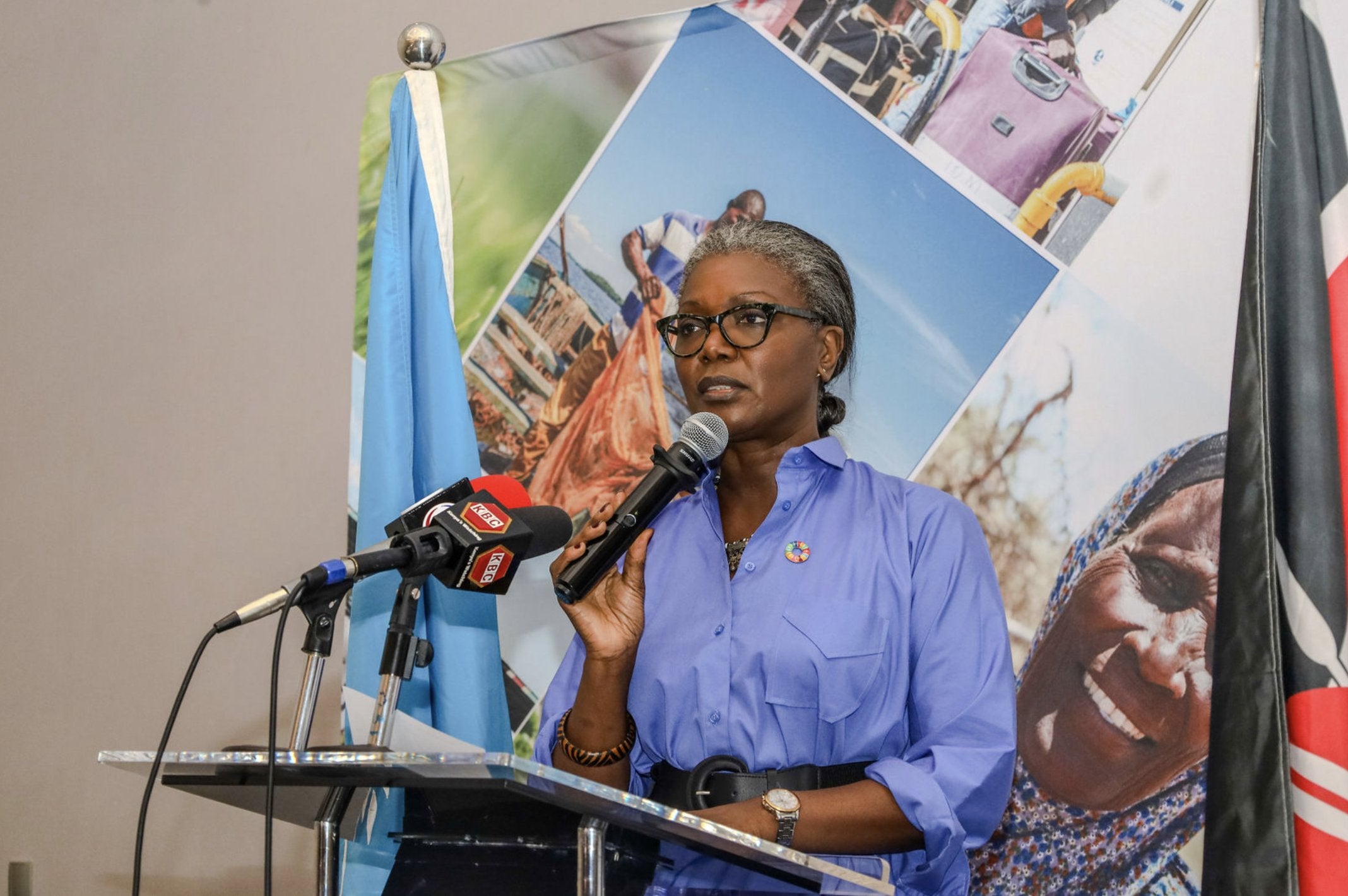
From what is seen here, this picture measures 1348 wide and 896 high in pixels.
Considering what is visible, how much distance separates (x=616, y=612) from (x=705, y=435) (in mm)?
335

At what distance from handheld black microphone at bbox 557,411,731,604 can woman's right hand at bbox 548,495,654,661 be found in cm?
18

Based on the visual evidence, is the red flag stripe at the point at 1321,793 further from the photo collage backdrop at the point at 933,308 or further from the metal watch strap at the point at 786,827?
the metal watch strap at the point at 786,827

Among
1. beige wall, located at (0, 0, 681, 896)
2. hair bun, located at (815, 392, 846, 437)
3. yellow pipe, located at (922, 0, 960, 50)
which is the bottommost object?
beige wall, located at (0, 0, 681, 896)

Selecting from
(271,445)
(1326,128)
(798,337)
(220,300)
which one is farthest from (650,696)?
(220,300)

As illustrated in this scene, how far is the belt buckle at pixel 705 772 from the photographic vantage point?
1806mm

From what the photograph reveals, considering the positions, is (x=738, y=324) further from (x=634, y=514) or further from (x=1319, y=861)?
(x=1319, y=861)

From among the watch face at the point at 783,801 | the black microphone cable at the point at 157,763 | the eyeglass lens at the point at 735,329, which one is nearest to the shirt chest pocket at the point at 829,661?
the watch face at the point at 783,801

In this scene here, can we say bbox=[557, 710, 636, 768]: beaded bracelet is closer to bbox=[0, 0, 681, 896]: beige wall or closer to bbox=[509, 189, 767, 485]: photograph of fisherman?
bbox=[509, 189, 767, 485]: photograph of fisherman

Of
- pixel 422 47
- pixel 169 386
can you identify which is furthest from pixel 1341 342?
pixel 169 386

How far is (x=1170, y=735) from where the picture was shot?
2072mm

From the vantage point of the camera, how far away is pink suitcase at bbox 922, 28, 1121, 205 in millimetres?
2275

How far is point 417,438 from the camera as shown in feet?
8.24

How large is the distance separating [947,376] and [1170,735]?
738mm

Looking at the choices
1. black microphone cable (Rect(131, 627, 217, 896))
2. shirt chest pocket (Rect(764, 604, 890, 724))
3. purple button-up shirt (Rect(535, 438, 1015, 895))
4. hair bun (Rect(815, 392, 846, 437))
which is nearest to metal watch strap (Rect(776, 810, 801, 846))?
Result: purple button-up shirt (Rect(535, 438, 1015, 895))
